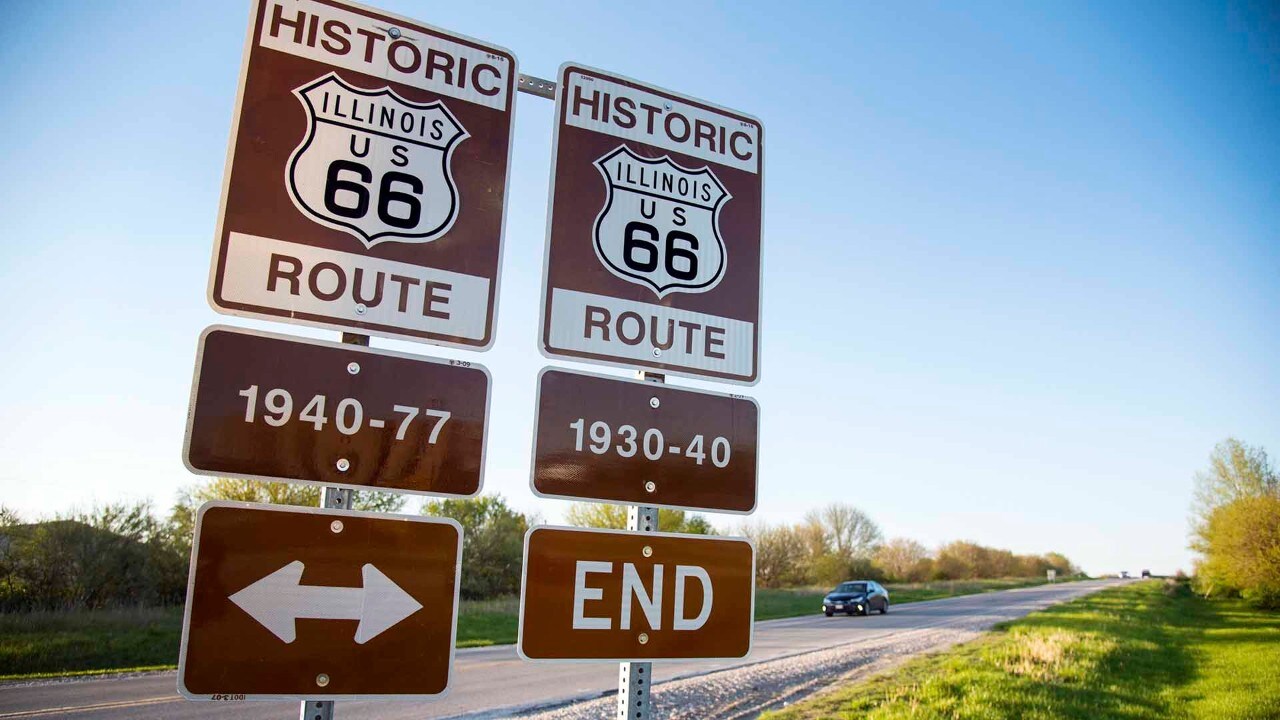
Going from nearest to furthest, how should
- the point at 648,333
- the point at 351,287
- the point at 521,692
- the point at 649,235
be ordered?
the point at 351,287, the point at 648,333, the point at 649,235, the point at 521,692

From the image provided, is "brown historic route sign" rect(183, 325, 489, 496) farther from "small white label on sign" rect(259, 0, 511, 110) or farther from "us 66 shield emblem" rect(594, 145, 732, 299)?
"small white label on sign" rect(259, 0, 511, 110)

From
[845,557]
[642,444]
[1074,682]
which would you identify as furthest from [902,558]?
[642,444]

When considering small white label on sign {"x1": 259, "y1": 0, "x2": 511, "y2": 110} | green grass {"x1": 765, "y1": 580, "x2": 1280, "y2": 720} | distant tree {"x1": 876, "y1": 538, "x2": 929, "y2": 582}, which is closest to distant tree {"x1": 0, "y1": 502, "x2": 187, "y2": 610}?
green grass {"x1": 765, "y1": 580, "x2": 1280, "y2": 720}

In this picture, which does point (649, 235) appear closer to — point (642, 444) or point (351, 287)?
point (642, 444)

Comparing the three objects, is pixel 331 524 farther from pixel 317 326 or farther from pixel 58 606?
pixel 58 606

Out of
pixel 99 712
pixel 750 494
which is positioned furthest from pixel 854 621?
pixel 750 494

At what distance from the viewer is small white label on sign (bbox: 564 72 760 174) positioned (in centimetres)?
293

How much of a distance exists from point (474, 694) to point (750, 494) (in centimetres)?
848

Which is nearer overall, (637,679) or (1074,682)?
(637,679)

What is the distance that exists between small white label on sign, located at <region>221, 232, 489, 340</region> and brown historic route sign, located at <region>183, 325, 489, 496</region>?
15 centimetres

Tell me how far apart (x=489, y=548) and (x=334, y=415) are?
26294mm

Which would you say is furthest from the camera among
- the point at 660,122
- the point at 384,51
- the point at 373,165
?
the point at 660,122

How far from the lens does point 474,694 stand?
32.4 feet

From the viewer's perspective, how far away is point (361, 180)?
7.85ft
